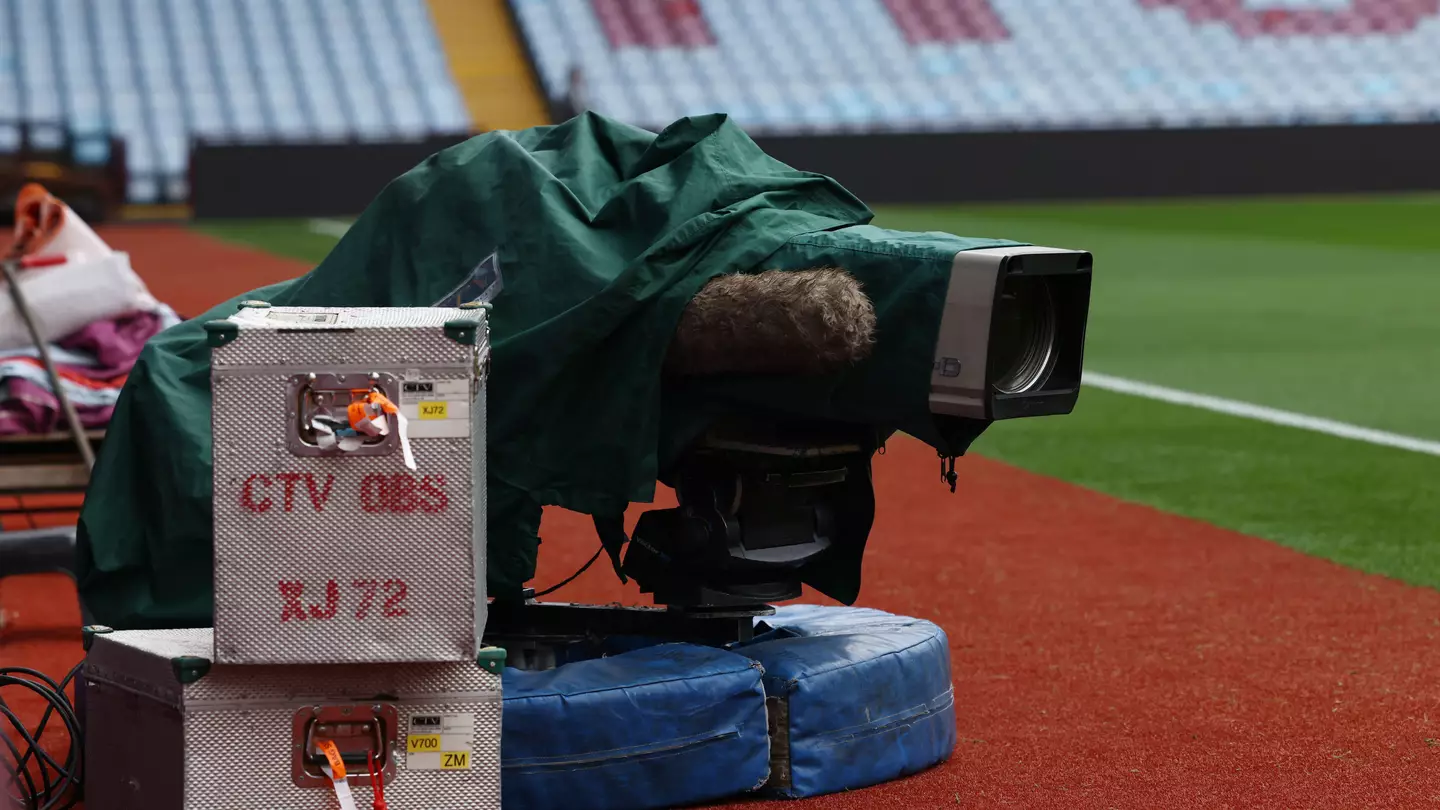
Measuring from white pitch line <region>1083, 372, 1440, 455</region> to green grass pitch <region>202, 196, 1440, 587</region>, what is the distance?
13 centimetres

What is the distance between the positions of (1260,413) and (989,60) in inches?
994

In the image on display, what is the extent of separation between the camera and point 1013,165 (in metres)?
29.5

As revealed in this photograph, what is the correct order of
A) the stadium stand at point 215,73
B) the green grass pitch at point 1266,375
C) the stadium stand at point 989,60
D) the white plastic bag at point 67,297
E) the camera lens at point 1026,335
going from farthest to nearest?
1. the stadium stand at point 989,60
2. the stadium stand at point 215,73
3. the green grass pitch at point 1266,375
4. the white plastic bag at point 67,297
5. the camera lens at point 1026,335

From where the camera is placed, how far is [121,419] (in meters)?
4.42

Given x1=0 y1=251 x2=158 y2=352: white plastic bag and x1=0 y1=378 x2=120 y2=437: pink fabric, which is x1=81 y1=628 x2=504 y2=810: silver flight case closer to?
x1=0 y1=378 x2=120 y2=437: pink fabric

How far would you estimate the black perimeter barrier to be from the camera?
28359mm

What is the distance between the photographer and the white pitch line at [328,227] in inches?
974

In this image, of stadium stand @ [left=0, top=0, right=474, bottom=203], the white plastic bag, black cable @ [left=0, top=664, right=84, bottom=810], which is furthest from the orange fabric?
stadium stand @ [left=0, top=0, right=474, bottom=203]

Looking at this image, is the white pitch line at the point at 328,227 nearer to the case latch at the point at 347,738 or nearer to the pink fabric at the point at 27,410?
the pink fabric at the point at 27,410

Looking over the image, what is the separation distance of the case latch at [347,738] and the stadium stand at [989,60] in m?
27.8

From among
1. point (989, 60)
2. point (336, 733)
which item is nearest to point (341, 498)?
point (336, 733)

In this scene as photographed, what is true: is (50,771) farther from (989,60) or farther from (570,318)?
(989,60)

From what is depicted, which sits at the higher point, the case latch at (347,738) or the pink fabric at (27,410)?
the pink fabric at (27,410)

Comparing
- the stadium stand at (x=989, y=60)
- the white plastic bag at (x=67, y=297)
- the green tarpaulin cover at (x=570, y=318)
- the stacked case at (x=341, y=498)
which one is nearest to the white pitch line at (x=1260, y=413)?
the green tarpaulin cover at (x=570, y=318)
